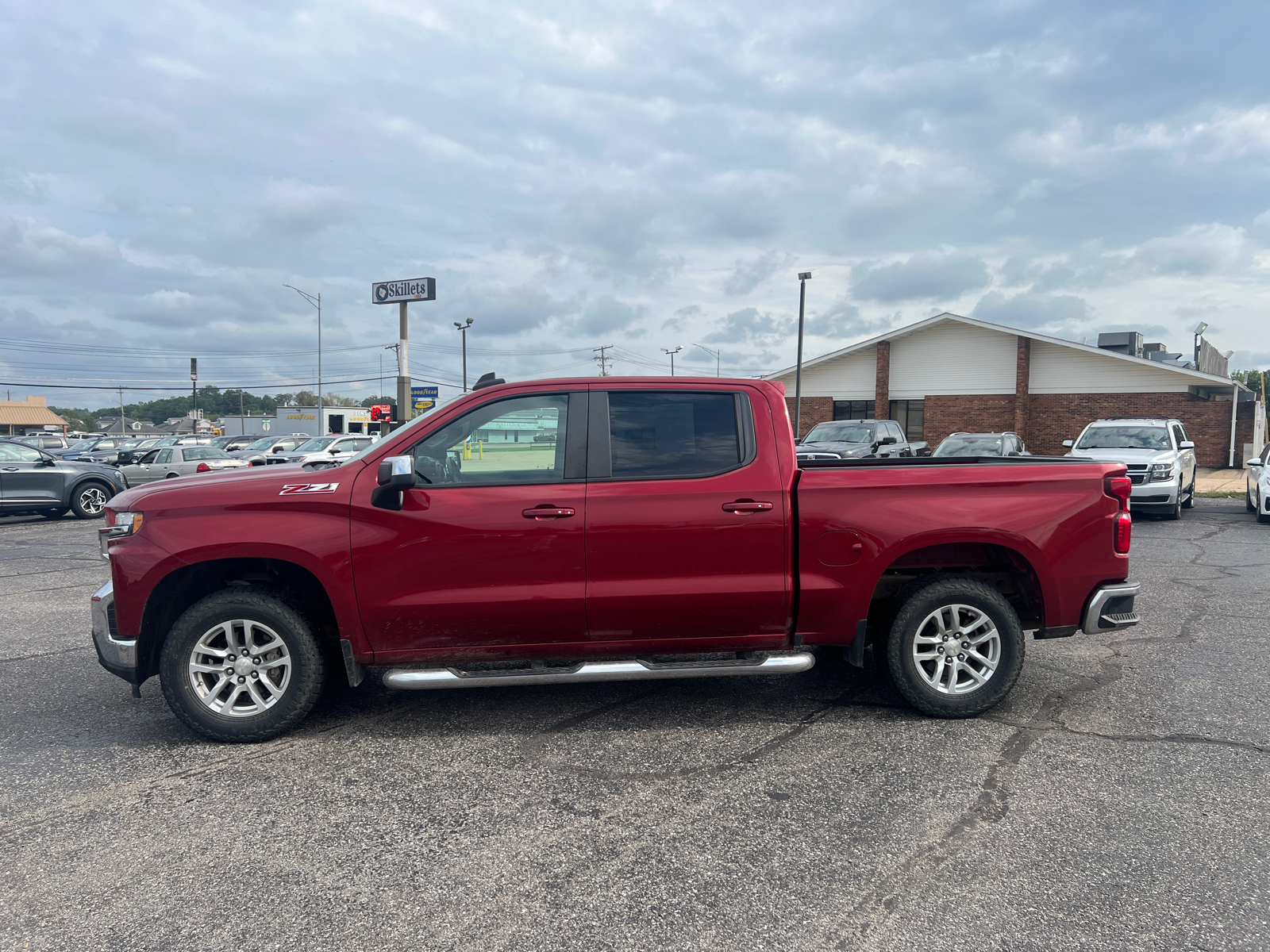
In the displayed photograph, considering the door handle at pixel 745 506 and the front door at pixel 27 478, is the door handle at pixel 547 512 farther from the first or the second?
the front door at pixel 27 478

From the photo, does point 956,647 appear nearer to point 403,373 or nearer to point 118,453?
point 403,373

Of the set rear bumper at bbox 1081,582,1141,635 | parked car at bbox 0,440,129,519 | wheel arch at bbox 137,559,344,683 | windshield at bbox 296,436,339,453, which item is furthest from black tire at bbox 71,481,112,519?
rear bumper at bbox 1081,582,1141,635

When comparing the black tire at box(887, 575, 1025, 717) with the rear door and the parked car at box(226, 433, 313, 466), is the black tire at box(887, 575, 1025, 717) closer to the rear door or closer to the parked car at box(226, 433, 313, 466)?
the rear door

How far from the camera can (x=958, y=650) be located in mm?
4672

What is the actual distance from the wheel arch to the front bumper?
37 mm

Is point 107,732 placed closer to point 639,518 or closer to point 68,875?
point 68,875

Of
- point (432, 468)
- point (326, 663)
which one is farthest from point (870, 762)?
point (326, 663)

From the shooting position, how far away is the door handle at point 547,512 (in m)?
4.31

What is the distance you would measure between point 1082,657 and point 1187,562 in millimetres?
5491

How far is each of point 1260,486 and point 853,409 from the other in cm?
2177

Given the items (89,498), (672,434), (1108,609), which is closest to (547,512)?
(672,434)

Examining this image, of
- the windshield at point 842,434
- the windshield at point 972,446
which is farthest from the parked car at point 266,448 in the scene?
the windshield at point 972,446

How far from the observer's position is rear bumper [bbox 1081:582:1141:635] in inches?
184

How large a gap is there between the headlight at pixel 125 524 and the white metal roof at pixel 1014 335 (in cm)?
3231
